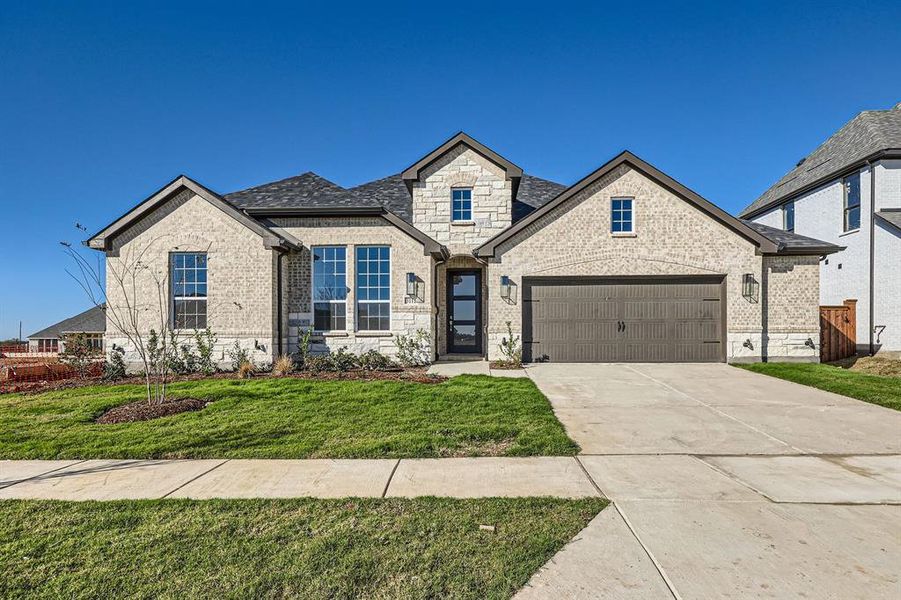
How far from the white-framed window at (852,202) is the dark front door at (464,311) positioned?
1328 centimetres

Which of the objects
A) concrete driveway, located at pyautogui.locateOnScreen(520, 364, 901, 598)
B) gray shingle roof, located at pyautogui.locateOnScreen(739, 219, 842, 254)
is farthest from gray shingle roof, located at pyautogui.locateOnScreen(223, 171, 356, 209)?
gray shingle roof, located at pyautogui.locateOnScreen(739, 219, 842, 254)

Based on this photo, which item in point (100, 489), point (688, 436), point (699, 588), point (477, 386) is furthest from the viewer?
point (477, 386)

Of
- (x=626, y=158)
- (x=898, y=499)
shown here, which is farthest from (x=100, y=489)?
(x=626, y=158)

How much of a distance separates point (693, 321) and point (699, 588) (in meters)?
11.5

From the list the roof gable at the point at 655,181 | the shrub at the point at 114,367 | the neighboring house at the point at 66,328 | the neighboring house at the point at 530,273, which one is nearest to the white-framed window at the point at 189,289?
the neighboring house at the point at 530,273

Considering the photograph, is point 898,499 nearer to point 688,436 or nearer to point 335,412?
point 688,436

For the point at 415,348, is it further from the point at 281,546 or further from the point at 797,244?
the point at 797,244

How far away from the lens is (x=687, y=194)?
12578 mm

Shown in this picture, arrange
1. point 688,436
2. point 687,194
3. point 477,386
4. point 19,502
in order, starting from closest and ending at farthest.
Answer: point 19,502
point 688,436
point 477,386
point 687,194

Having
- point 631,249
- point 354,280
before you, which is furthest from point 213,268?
point 631,249

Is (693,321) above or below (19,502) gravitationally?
above

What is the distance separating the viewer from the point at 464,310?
15359 mm

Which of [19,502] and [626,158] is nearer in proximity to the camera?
[19,502]

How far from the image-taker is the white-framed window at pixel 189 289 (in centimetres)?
1227
